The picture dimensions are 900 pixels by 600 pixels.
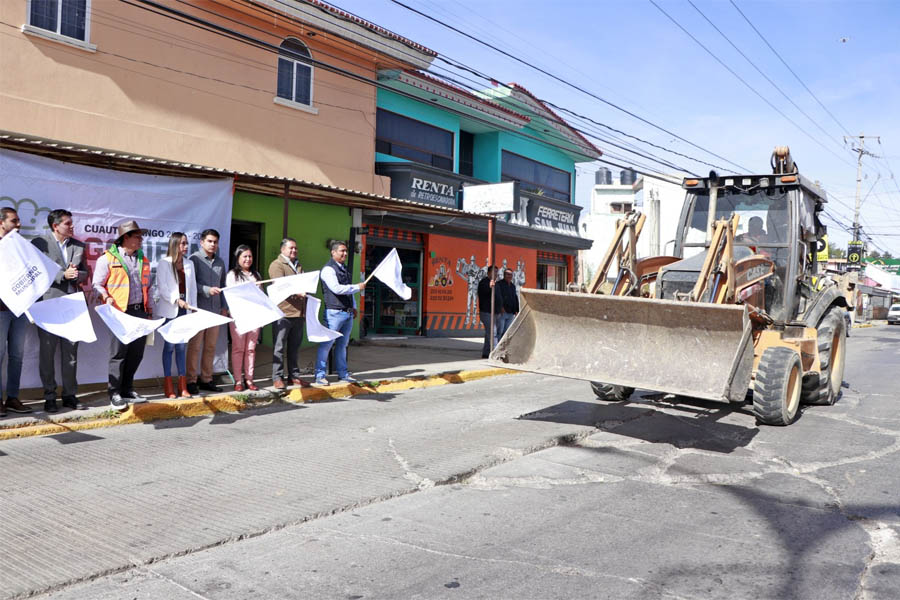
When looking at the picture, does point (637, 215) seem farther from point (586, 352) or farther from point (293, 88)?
point (293, 88)

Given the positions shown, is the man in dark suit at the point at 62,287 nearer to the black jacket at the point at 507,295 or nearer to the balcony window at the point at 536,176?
the black jacket at the point at 507,295

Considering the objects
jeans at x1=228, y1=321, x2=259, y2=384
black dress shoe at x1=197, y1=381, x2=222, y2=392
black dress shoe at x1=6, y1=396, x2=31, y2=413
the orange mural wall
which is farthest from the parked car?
black dress shoe at x1=6, y1=396, x2=31, y2=413

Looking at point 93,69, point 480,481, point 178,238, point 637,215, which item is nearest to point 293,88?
point 93,69

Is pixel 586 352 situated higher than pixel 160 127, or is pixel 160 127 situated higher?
pixel 160 127

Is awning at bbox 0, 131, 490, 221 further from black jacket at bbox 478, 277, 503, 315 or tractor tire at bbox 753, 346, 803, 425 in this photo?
tractor tire at bbox 753, 346, 803, 425

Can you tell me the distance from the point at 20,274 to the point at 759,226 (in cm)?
858

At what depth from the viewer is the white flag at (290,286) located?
8.61 meters

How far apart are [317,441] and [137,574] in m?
3.03

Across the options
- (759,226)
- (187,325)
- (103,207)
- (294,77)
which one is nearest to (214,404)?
(187,325)

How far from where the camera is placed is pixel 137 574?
11.6ft

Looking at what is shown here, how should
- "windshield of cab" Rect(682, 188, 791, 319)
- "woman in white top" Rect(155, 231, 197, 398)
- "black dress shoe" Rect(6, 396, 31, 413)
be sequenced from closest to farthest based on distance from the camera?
"black dress shoe" Rect(6, 396, 31, 413), "woman in white top" Rect(155, 231, 197, 398), "windshield of cab" Rect(682, 188, 791, 319)

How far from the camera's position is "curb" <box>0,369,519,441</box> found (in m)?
6.53

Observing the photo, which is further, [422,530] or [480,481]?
[480,481]

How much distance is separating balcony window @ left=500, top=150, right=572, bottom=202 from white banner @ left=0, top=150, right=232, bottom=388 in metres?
13.4
